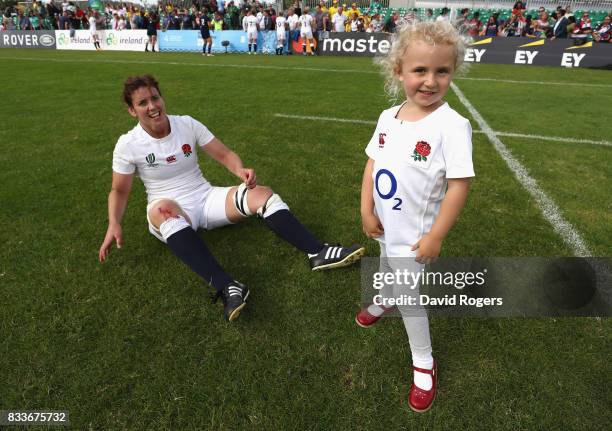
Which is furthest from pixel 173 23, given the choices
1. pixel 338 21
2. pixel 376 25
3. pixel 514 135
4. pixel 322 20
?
pixel 514 135

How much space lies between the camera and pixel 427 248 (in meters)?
1.60

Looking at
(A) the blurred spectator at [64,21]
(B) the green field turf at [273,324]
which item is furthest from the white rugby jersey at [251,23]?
(B) the green field turf at [273,324]

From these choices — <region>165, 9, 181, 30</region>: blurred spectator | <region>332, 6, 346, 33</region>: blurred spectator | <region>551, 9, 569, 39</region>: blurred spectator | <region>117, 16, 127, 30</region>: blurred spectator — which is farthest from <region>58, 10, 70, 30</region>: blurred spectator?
<region>551, 9, 569, 39</region>: blurred spectator

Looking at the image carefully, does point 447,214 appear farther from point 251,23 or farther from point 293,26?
point 251,23

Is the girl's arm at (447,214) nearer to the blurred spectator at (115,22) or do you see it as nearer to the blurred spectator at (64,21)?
the blurred spectator at (115,22)

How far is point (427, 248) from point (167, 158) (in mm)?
1987

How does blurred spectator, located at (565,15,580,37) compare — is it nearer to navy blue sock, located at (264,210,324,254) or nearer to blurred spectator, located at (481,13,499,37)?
blurred spectator, located at (481,13,499,37)

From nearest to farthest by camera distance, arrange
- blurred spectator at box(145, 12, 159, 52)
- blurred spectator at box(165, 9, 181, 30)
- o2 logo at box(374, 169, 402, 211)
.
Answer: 1. o2 logo at box(374, 169, 402, 211)
2. blurred spectator at box(145, 12, 159, 52)
3. blurred spectator at box(165, 9, 181, 30)

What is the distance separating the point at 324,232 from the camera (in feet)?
10.7

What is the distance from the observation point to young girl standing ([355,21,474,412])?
4.82ft

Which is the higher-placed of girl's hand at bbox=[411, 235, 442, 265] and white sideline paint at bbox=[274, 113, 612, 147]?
white sideline paint at bbox=[274, 113, 612, 147]

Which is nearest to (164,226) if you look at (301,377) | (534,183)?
(301,377)

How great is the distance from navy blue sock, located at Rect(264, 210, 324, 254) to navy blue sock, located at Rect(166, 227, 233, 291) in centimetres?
55

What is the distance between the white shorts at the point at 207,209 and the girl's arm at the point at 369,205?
1383mm
